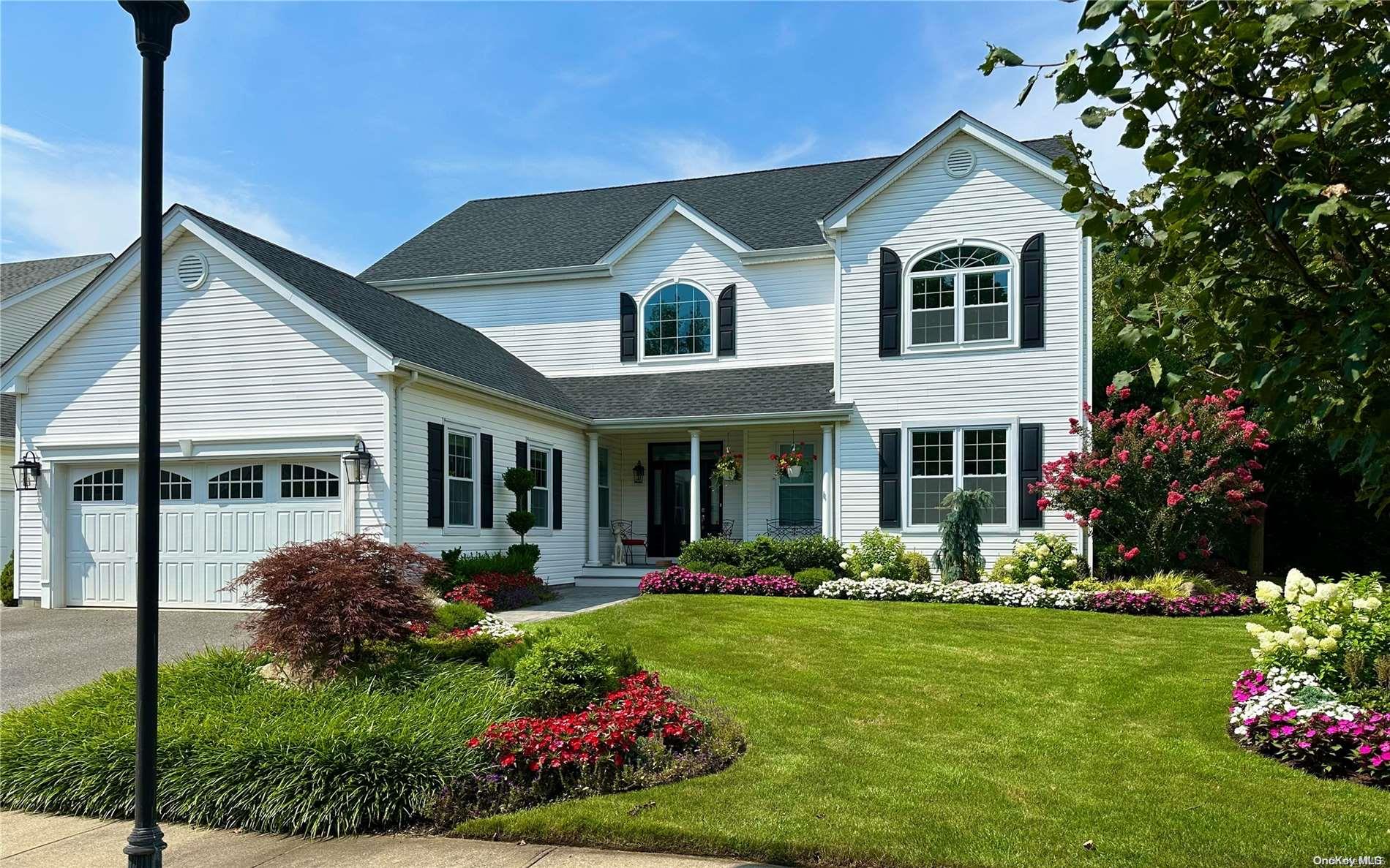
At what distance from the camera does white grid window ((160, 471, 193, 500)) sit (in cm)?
1497

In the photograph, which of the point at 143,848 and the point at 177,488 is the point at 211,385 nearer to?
the point at 177,488

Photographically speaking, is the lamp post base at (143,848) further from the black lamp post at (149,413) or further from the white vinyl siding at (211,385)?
the white vinyl siding at (211,385)

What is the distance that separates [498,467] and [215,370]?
453cm

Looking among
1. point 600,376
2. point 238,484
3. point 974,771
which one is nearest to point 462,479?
point 238,484

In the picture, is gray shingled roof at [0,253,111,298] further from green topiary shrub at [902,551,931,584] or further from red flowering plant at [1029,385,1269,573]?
red flowering plant at [1029,385,1269,573]

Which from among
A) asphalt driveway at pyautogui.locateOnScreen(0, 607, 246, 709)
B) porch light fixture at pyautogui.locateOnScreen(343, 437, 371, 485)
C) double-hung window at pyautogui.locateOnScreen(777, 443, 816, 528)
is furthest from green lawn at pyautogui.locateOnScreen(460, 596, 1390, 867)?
double-hung window at pyautogui.locateOnScreen(777, 443, 816, 528)

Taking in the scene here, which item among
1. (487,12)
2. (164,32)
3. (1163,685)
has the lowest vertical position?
(1163,685)

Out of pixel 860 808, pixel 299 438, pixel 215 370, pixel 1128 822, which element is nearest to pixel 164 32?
pixel 860 808

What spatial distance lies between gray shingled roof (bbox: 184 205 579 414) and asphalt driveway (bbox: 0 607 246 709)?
445 centimetres

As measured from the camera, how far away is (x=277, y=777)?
20.2 feet

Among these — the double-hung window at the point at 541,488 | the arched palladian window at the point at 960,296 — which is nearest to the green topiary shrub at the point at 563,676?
the double-hung window at the point at 541,488

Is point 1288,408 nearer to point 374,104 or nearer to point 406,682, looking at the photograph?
point 406,682

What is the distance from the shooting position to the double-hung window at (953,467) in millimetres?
17375

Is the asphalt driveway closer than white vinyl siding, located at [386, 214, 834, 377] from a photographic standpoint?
Yes
